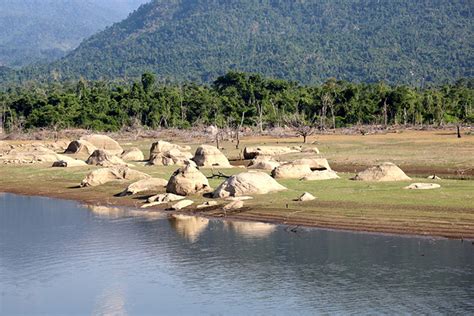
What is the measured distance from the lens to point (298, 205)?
1318 inches

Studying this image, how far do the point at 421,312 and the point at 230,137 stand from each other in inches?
2753

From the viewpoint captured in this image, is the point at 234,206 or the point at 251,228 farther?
the point at 234,206

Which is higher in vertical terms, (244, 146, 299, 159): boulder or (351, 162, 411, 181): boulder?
(244, 146, 299, 159): boulder

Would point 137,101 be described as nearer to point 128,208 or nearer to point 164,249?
point 128,208

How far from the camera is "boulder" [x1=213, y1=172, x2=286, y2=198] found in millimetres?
35938

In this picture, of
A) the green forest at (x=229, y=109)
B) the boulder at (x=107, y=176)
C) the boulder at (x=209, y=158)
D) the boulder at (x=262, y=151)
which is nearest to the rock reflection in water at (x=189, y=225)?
the boulder at (x=107, y=176)

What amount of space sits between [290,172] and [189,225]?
10.4 meters

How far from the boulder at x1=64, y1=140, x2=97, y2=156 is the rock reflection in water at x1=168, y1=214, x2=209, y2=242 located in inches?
1286

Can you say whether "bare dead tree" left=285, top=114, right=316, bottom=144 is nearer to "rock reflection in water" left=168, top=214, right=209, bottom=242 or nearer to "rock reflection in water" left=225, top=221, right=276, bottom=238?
"rock reflection in water" left=168, top=214, right=209, bottom=242

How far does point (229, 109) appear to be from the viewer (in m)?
123

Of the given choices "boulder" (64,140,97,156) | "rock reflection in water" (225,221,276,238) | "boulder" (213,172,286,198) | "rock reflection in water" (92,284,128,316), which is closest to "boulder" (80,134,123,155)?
"boulder" (64,140,97,156)

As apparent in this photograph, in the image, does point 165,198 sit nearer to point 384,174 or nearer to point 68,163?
point 384,174

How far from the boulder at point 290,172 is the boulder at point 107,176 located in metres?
7.69

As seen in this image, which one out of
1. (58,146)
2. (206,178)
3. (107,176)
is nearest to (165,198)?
(206,178)
